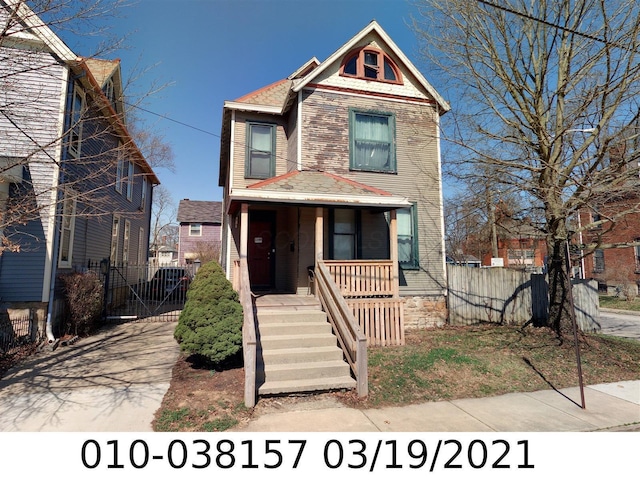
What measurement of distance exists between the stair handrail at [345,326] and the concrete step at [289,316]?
0.23 m

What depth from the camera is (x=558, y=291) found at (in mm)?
8750

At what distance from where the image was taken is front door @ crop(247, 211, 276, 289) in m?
10.7

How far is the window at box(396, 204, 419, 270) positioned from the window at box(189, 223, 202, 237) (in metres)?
27.2

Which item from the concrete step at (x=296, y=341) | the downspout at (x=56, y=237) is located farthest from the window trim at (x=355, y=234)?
the downspout at (x=56, y=237)

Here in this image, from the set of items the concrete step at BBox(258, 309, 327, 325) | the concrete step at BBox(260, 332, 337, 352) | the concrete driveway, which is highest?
the concrete step at BBox(258, 309, 327, 325)

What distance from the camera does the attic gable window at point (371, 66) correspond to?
35.1 ft

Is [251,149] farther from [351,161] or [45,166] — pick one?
[45,166]

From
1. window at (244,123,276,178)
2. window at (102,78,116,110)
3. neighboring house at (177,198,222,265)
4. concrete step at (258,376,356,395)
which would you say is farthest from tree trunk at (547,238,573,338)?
neighboring house at (177,198,222,265)

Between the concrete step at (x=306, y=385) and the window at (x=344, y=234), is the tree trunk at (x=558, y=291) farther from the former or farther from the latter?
the concrete step at (x=306, y=385)

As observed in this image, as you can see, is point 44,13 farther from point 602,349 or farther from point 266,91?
point 602,349

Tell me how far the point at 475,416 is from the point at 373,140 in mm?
8065

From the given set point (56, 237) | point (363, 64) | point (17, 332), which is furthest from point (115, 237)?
point (363, 64)

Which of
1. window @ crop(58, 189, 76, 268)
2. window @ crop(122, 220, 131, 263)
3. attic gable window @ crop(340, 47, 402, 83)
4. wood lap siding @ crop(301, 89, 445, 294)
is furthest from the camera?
window @ crop(122, 220, 131, 263)

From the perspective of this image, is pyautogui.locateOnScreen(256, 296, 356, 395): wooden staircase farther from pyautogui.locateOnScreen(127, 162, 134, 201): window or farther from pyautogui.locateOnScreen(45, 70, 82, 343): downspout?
pyautogui.locateOnScreen(127, 162, 134, 201): window
